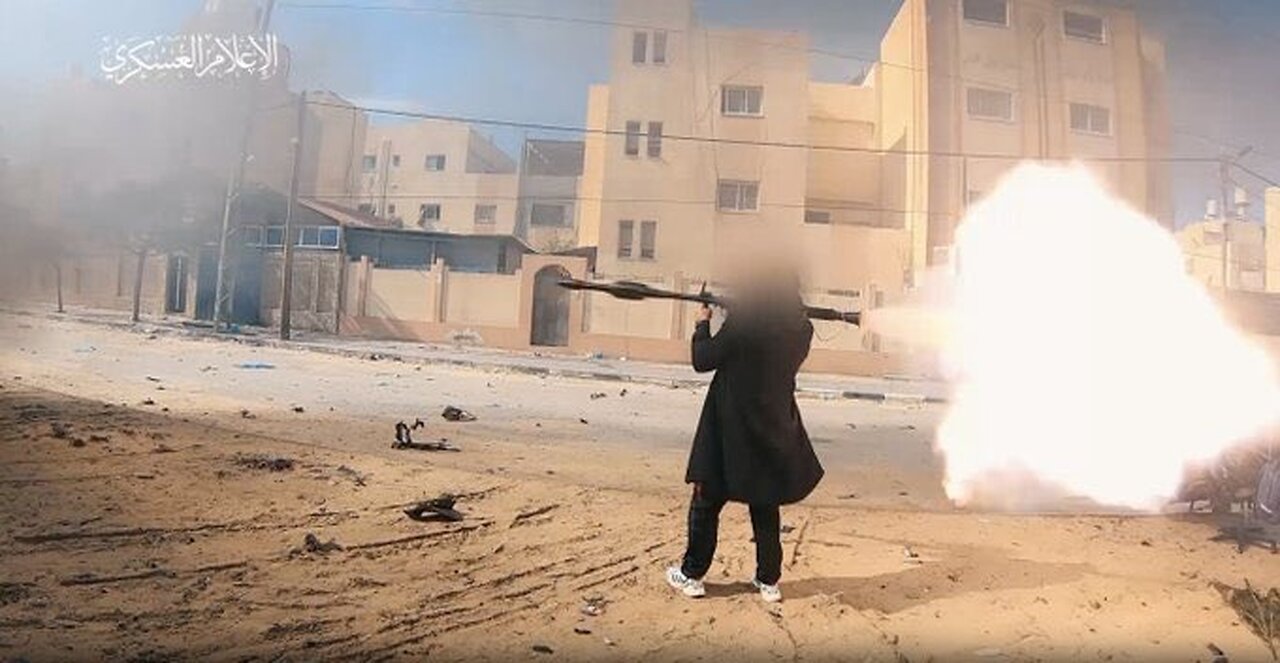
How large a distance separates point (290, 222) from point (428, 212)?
382cm

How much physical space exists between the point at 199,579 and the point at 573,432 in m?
4.65

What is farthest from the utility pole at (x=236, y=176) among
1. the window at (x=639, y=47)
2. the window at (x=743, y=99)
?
the window at (x=743, y=99)

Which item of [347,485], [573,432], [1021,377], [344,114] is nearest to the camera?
[347,485]

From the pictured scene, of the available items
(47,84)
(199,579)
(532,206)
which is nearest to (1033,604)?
(199,579)

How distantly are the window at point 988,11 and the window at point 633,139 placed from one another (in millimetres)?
2766

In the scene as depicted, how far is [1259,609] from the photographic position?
2.79m

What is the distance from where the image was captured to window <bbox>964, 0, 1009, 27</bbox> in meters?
4.68

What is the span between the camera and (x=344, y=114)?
21.2 ft

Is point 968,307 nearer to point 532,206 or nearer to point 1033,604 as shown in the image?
point 1033,604

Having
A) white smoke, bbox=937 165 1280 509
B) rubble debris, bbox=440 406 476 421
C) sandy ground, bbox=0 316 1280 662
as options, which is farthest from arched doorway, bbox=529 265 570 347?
white smoke, bbox=937 165 1280 509

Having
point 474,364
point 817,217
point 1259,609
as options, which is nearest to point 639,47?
point 817,217

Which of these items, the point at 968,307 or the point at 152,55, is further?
the point at 152,55

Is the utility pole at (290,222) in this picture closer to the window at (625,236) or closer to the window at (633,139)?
the window at (633,139)

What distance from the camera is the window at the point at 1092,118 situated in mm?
4738
